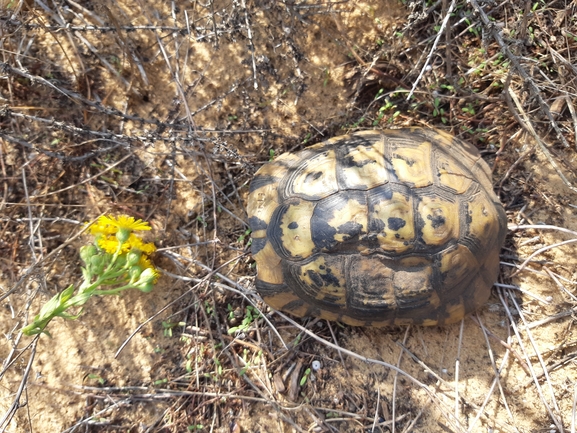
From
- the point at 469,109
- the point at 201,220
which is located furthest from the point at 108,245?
the point at 469,109

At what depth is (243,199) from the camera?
9.62ft

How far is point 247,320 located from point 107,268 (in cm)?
101

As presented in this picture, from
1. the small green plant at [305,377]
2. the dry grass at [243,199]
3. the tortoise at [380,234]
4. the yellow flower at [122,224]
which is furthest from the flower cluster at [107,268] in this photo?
the small green plant at [305,377]

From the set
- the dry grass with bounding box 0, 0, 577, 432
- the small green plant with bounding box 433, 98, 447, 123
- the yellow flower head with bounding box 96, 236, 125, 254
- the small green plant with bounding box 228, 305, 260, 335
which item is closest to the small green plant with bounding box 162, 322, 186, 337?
the dry grass with bounding box 0, 0, 577, 432

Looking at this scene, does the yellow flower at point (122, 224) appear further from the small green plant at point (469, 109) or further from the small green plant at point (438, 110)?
the small green plant at point (469, 109)

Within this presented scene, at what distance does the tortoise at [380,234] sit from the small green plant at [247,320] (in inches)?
10.2

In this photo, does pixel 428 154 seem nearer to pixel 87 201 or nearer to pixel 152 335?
pixel 152 335

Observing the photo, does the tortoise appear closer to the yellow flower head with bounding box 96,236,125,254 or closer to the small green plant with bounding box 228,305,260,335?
the small green plant with bounding box 228,305,260,335

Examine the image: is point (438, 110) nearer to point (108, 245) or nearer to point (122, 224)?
point (122, 224)

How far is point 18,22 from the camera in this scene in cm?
255

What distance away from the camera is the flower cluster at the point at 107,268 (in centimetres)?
198

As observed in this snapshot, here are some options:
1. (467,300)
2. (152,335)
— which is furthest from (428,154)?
(152,335)

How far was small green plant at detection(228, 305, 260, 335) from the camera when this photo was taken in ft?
9.00

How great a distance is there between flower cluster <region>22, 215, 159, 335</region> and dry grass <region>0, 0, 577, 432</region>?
480 millimetres
